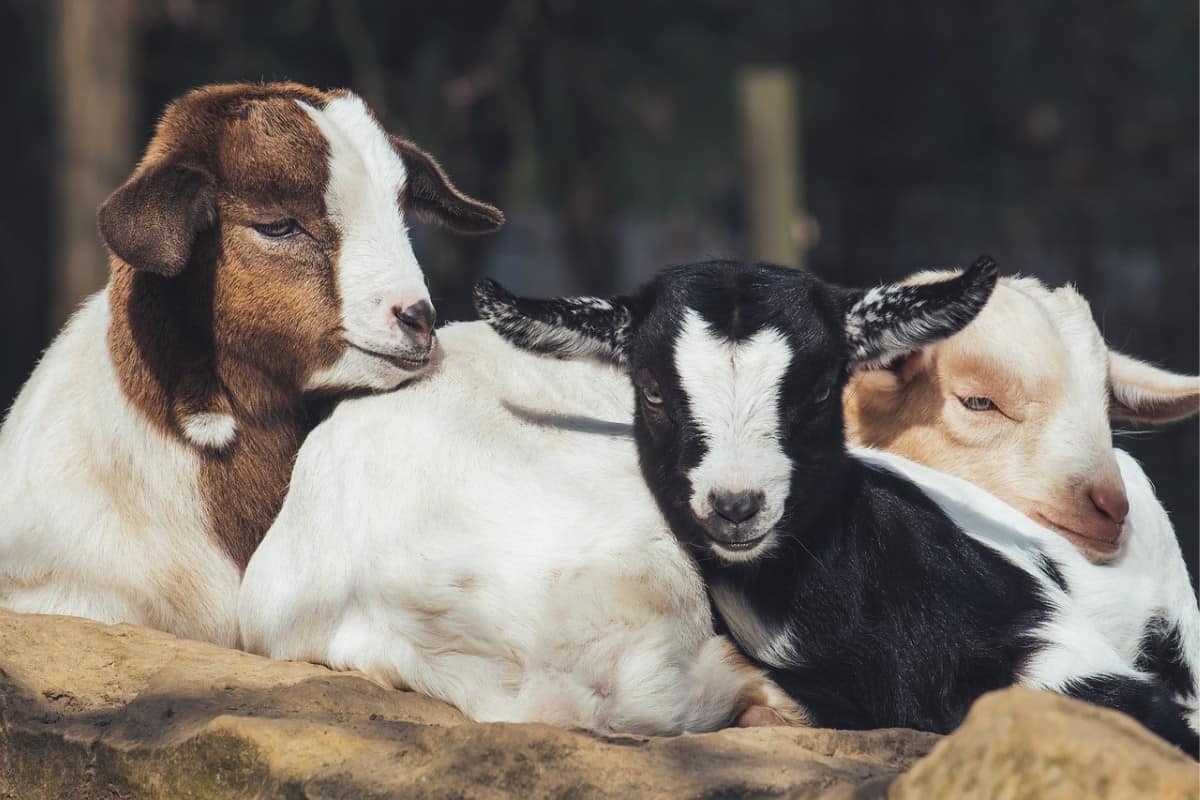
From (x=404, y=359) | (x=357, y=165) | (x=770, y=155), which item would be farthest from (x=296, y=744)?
(x=770, y=155)

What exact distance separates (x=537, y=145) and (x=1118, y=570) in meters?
9.28

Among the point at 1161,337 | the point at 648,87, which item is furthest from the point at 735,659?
the point at 648,87

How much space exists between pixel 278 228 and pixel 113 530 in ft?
2.89

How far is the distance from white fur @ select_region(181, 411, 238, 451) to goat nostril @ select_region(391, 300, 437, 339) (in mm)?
561

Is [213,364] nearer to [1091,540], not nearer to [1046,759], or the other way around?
[1091,540]

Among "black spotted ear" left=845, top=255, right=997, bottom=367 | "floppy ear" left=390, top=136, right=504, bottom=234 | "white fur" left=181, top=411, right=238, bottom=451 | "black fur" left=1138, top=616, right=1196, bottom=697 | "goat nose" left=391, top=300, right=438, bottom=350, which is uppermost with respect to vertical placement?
"floppy ear" left=390, top=136, right=504, bottom=234

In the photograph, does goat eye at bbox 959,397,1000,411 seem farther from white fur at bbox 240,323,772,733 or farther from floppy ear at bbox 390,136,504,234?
floppy ear at bbox 390,136,504,234

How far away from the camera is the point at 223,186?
4.10 m

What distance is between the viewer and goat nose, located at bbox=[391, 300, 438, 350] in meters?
3.95

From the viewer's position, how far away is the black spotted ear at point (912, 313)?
371cm

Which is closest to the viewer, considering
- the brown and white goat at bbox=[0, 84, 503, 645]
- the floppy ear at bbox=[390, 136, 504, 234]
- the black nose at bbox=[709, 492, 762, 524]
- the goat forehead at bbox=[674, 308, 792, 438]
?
the black nose at bbox=[709, 492, 762, 524]

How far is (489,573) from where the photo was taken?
3.46 m

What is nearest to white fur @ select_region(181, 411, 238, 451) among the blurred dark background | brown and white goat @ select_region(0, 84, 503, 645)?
brown and white goat @ select_region(0, 84, 503, 645)

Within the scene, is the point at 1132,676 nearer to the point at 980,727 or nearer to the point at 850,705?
the point at 850,705
